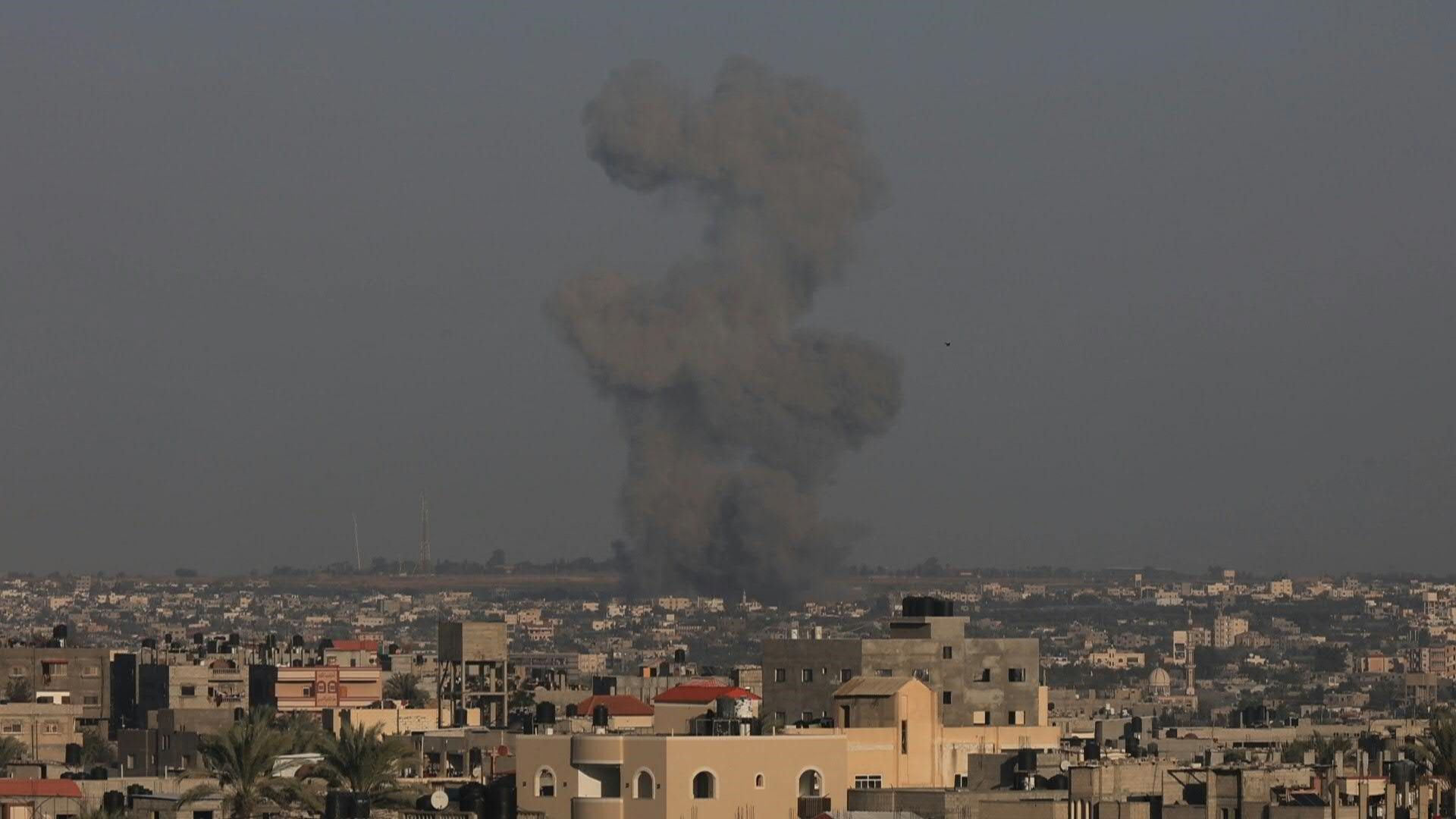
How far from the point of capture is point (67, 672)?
130 metres

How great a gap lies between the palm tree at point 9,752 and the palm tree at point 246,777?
15.8 metres

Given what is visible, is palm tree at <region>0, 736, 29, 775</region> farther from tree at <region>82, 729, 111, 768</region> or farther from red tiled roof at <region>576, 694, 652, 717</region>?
red tiled roof at <region>576, 694, 652, 717</region>

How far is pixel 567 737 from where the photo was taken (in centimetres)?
5291

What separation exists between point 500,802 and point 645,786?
254cm

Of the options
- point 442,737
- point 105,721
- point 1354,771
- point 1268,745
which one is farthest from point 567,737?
point 105,721

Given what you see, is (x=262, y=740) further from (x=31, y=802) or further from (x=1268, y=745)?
(x=1268, y=745)

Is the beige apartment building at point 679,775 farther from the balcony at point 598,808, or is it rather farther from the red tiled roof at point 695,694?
the red tiled roof at point 695,694

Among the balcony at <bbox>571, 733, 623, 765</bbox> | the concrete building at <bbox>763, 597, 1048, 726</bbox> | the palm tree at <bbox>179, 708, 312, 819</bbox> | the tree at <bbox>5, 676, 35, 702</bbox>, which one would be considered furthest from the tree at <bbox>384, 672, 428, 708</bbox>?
the balcony at <bbox>571, 733, 623, 765</bbox>

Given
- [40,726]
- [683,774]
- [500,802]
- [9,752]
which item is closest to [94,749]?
[40,726]

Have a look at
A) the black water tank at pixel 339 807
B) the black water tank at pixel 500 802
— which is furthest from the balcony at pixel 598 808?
the black water tank at pixel 339 807

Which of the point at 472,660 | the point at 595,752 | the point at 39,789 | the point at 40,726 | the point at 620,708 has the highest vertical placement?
the point at 472,660

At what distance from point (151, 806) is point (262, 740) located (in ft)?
10.5

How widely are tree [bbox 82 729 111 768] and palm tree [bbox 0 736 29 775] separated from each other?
4.92 feet

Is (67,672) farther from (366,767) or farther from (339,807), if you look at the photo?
(339,807)
